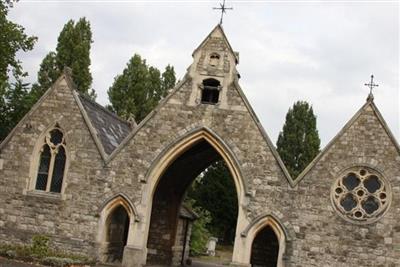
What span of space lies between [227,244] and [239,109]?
1151 inches

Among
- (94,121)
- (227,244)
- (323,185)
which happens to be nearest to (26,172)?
(94,121)

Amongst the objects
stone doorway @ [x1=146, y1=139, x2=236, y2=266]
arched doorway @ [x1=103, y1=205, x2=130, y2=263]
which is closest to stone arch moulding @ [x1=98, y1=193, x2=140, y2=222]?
arched doorway @ [x1=103, y1=205, x2=130, y2=263]

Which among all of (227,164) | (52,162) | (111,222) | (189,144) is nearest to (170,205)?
(111,222)

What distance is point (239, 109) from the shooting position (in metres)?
19.1

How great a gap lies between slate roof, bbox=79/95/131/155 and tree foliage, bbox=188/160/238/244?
21.4m

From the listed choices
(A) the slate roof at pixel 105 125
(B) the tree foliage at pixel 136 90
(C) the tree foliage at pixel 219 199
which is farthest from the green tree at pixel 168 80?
(A) the slate roof at pixel 105 125

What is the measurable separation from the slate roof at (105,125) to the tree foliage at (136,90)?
731 inches

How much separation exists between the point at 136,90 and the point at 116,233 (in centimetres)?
2374

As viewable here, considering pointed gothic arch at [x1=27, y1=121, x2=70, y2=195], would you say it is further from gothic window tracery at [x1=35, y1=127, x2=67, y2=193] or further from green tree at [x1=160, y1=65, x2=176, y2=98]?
green tree at [x1=160, y1=65, x2=176, y2=98]

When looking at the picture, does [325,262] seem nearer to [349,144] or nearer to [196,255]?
[349,144]

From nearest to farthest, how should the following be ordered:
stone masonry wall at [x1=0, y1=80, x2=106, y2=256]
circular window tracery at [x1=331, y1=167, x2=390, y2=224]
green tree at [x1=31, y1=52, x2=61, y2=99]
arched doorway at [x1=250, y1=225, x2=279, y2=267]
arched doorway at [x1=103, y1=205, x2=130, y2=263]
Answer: circular window tracery at [x1=331, y1=167, x2=390, y2=224]
stone masonry wall at [x1=0, y1=80, x2=106, y2=256]
arched doorway at [x1=103, y1=205, x2=130, y2=263]
arched doorway at [x1=250, y1=225, x2=279, y2=267]
green tree at [x1=31, y1=52, x2=61, y2=99]

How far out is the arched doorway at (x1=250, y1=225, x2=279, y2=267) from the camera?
2200 centimetres

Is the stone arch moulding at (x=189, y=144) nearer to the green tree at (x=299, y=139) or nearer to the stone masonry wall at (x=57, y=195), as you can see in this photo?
the stone masonry wall at (x=57, y=195)

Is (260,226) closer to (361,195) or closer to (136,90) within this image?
(361,195)
